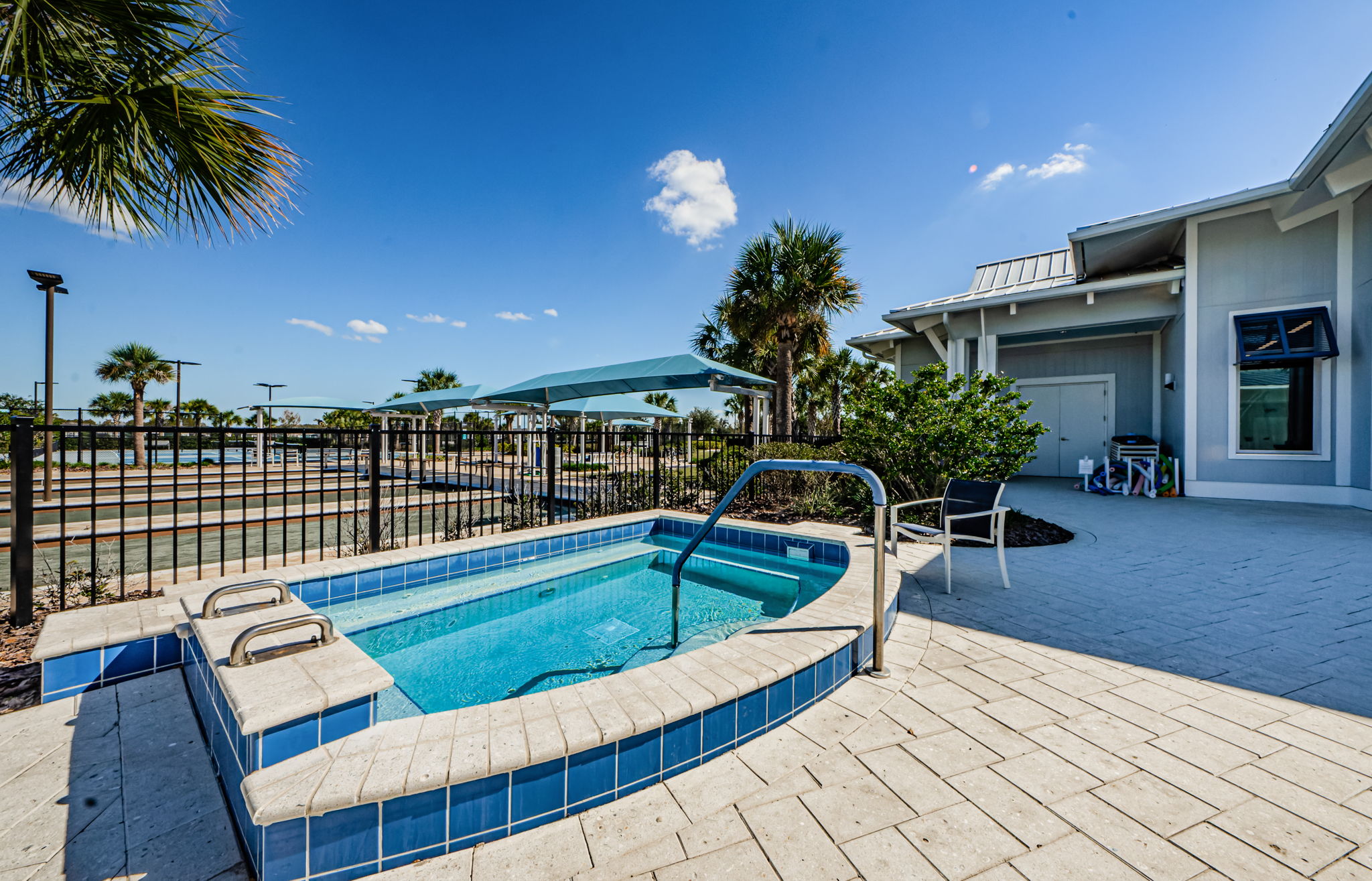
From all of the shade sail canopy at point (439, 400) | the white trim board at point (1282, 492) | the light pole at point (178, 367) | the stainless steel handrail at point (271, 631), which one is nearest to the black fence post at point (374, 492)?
the stainless steel handrail at point (271, 631)

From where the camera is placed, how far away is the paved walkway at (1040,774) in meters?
1.36

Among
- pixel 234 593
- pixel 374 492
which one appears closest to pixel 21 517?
pixel 234 593

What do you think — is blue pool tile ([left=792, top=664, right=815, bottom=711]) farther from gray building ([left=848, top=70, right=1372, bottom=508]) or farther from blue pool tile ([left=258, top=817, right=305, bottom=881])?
gray building ([left=848, top=70, right=1372, bottom=508])

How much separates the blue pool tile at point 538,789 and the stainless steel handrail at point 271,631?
3.25 feet

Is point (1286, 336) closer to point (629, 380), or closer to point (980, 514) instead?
point (980, 514)

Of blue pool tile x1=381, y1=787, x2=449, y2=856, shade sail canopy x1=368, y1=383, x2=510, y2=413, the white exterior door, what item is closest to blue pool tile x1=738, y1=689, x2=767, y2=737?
blue pool tile x1=381, y1=787, x2=449, y2=856

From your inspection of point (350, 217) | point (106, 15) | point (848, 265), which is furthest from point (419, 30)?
point (848, 265)

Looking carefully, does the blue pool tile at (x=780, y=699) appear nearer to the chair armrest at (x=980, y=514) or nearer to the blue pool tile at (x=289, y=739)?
the blue pool tile at (x=289, y=739)

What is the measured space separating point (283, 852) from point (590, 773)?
0.79m

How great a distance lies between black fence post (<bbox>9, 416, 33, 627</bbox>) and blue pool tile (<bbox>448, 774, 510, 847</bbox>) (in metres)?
3.19

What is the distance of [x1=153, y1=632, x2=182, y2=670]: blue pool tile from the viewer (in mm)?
2574

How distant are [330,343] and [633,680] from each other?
21.1m

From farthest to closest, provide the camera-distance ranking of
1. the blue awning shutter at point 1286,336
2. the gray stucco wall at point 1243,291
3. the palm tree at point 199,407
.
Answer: the palm tree at point 199,407
the gray stucco wall at point 1243,291
the blue awning shutter at point 1286,336

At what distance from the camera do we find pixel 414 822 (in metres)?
1.39
